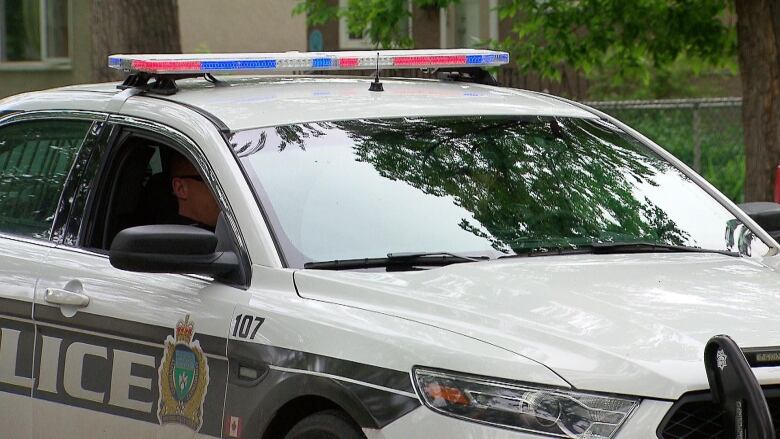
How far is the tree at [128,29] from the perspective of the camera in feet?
38.6

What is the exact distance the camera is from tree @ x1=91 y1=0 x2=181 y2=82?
11.8 m

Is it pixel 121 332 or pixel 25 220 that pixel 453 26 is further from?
pixel 121 332

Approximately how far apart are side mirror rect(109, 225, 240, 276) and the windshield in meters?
0.23

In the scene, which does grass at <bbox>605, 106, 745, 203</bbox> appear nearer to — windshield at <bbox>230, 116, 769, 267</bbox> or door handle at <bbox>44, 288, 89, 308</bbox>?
windshield at <bbox>230, 116, 769, 267</bbox>

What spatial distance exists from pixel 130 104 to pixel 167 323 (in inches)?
40.7

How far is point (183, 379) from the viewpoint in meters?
4.74

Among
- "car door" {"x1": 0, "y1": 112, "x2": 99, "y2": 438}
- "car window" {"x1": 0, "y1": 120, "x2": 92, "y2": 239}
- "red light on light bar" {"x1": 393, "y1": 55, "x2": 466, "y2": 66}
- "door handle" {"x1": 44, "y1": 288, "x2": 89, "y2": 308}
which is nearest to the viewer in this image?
"door handle" {"x1": 44, "y1": 288, "x2": 89, "y2": 308}

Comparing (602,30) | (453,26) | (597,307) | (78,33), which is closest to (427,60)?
(597,307)

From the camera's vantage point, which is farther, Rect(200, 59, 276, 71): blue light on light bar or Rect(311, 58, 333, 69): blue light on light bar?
Rect(311, 58, 333, 69): blue light on light bar

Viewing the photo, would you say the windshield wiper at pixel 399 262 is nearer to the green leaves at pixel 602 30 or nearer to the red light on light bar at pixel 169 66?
the red light on light bar at pixel 169 66

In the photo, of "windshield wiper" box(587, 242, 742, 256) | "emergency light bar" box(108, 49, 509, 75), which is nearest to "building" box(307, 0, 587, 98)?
"emergency light bar" box(108, 49, 509, 75)

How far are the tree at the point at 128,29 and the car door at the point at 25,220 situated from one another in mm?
5567

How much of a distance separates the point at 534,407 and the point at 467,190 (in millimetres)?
1380

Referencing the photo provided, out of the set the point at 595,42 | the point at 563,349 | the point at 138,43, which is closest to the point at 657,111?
the point at 595,42
